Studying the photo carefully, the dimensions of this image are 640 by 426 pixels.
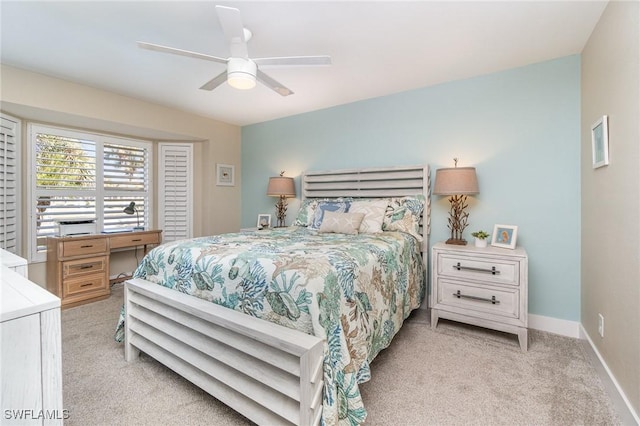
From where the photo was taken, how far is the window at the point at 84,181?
11.4 ft

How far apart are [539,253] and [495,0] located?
2.10m

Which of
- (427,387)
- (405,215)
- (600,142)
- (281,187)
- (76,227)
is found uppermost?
(600,142)

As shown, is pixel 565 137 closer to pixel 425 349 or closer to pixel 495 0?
pixel 495 0

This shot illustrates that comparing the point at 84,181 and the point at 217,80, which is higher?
the point at 217,80

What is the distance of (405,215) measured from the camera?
3.08 metres

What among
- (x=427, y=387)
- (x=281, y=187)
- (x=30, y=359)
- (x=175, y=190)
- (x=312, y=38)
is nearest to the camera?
(x=30, y=359)

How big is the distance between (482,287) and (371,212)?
1215 millimetres

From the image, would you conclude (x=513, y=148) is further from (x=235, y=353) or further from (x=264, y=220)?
(x=264, y=220)

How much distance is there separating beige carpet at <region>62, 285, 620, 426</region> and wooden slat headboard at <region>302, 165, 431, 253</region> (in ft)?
3.96

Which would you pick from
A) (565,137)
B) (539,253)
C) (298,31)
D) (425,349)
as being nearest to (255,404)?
(425,349)

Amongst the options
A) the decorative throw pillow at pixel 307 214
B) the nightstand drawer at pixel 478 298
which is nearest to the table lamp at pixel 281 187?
the decorative throw pillow at pixel 307 214

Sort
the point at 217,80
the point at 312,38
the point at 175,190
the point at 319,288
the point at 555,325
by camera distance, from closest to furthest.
→ the point at 319,288
the point at 217,80
the point at 312,38
the point at 555,325
the point at 175,190

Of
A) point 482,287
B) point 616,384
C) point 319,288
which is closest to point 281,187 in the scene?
point 482,287

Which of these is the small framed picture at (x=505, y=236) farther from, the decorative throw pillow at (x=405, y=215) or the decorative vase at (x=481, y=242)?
the decorative throw pillow at (x=405, y=215)
